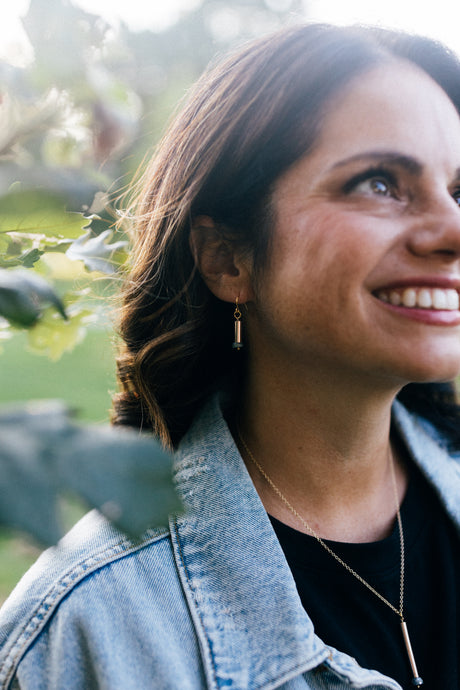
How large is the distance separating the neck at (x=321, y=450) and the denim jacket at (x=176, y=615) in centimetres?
15

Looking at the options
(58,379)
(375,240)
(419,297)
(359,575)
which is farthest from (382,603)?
(58,379)

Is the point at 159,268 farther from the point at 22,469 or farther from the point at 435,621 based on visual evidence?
the point at 22,469

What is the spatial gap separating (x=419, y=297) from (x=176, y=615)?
0.93m

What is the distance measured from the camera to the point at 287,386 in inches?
66.1

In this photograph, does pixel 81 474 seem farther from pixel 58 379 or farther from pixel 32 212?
pixel 58 379

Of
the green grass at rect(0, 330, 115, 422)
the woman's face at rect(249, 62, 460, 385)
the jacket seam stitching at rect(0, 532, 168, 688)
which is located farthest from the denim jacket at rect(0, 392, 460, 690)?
the green grass at rect(0, 330, 115, 422)

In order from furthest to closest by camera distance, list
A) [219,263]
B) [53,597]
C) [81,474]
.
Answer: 1. [219,263]
2. [53,597]
3. [81,474]

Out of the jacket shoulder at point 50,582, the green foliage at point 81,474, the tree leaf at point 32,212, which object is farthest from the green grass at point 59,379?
the green foliage at point 81,474

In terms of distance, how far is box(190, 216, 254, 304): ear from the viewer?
171cm

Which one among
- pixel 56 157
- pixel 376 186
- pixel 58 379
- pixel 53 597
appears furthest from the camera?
pixel 58 379

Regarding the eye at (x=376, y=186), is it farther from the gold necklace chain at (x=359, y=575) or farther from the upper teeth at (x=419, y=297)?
the gold necklace chain at (x=359, y=575)

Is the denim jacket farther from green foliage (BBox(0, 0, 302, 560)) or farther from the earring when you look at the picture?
green foliage (BBox(0, 0, 302, 560))

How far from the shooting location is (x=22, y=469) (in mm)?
377

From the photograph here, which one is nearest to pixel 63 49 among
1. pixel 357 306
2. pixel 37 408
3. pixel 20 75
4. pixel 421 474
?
pixel 20 75
